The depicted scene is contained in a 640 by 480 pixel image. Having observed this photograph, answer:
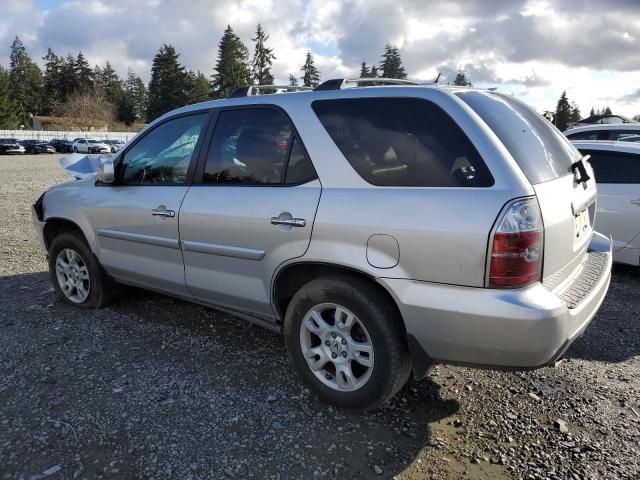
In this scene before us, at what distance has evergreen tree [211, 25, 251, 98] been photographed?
243 feet

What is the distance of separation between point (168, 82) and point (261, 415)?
3075 inches

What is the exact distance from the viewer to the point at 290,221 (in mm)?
2951

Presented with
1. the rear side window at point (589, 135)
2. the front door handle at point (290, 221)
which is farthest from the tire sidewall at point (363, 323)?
the rear side window at point (589, 135)

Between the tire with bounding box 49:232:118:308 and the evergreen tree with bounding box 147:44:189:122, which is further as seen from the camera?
the evergreen tree with bounding box 147:44:189:122

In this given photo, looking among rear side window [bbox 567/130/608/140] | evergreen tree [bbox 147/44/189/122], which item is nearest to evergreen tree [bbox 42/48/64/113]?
evergreen tree [bbox 147/44/189/122]

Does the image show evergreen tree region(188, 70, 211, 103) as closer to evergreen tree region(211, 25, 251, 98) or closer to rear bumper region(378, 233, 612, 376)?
evergreen tree region(211, 25, 251, 98)

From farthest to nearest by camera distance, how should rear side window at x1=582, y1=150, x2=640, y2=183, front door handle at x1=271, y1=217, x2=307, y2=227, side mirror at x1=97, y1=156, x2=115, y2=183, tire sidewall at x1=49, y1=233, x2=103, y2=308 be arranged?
rear side window at x1=582, y1=150, x2=640, y2=183 → tire sidewall at x1=49, y1=233, x2=103, y2=308 → side mirror at x1=97, y1=156, x2=115, y2=183 → front door handle at x1=271, y1=217, x2=307, y2=227

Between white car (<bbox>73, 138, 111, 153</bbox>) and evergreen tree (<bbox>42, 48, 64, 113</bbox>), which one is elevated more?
evergreen tree (<bbox>42, 48, 64, 113</bbox>)

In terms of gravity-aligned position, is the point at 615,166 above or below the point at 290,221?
above

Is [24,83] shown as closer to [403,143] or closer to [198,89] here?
[198,89]

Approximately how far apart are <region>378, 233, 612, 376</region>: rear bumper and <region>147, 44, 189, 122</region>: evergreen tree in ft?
251

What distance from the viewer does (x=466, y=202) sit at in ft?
7.92

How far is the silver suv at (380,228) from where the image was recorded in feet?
7.88

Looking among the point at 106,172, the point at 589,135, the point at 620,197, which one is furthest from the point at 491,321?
the point at 589,135
